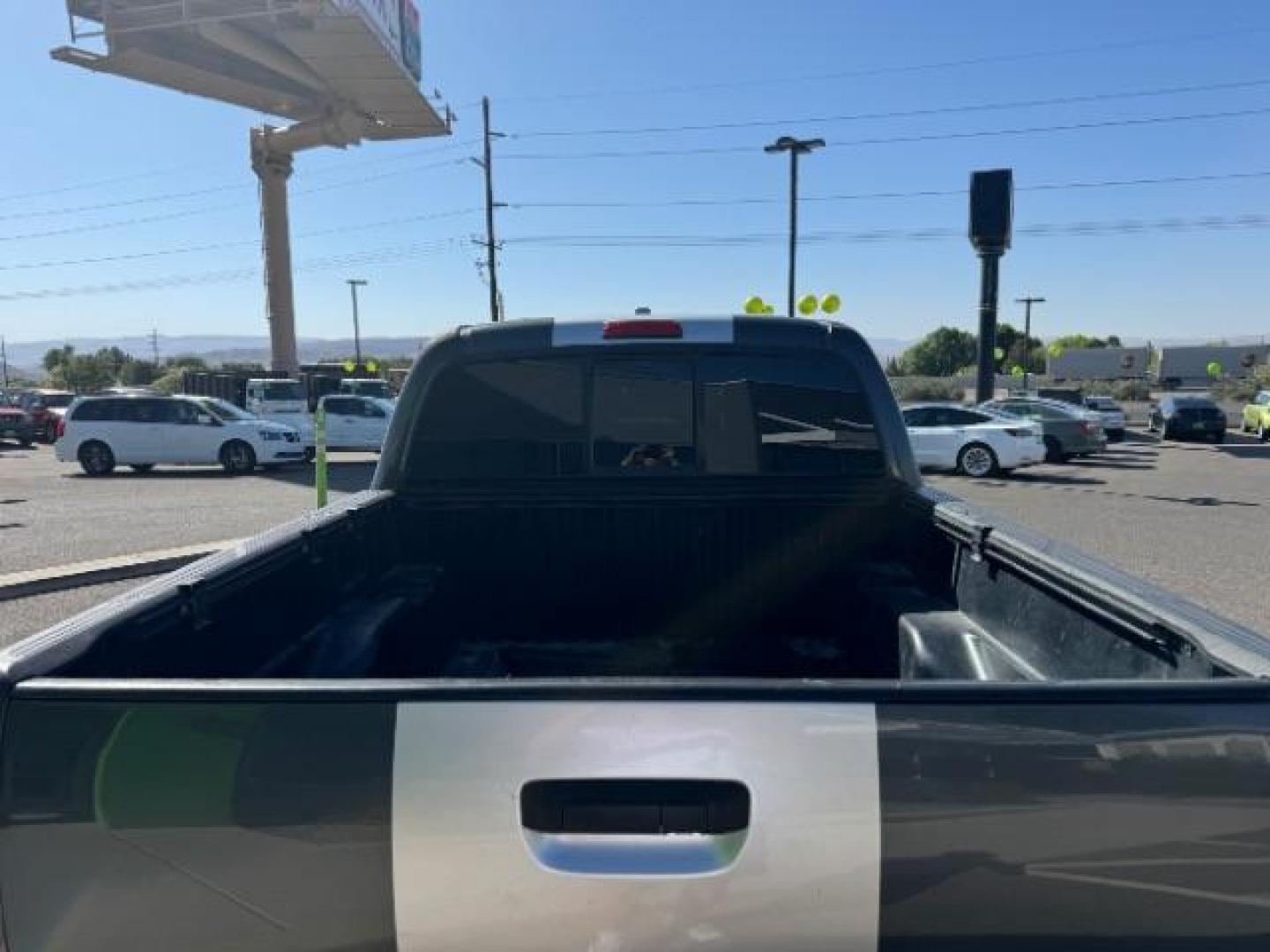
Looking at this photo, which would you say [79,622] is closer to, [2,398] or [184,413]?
[184,413]

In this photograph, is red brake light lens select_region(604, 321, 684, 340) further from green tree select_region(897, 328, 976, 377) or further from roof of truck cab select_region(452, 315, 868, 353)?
green tree select_region(897, 328, 976, 377)

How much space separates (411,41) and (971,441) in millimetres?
41488

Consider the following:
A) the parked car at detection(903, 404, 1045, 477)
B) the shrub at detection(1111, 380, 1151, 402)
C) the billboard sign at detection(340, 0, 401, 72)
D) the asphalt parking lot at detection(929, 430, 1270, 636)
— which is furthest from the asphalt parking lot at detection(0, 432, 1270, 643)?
the shrub at detection(1111, 380, 1151, 402)

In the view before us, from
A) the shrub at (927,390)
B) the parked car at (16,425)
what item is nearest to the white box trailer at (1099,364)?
the shrub at (927,390)

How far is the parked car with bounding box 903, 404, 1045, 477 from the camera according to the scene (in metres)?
18.3

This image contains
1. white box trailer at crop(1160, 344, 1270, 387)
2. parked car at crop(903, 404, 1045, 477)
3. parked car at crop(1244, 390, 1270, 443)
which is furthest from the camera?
white box trailer at crop(1160, 344, 1270, 387)

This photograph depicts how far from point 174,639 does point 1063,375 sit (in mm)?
110676

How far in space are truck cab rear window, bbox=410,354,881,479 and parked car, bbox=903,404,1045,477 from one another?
15651 mm

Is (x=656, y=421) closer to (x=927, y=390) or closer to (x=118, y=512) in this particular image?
(x=118, y=512)

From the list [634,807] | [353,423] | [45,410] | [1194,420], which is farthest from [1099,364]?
[634,807]

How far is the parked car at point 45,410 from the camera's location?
30453mm

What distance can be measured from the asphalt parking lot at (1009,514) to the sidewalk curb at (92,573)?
0.11 m

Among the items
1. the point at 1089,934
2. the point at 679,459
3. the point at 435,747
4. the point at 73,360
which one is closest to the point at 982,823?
the point at 1089,934

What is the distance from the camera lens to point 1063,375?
99938mm
